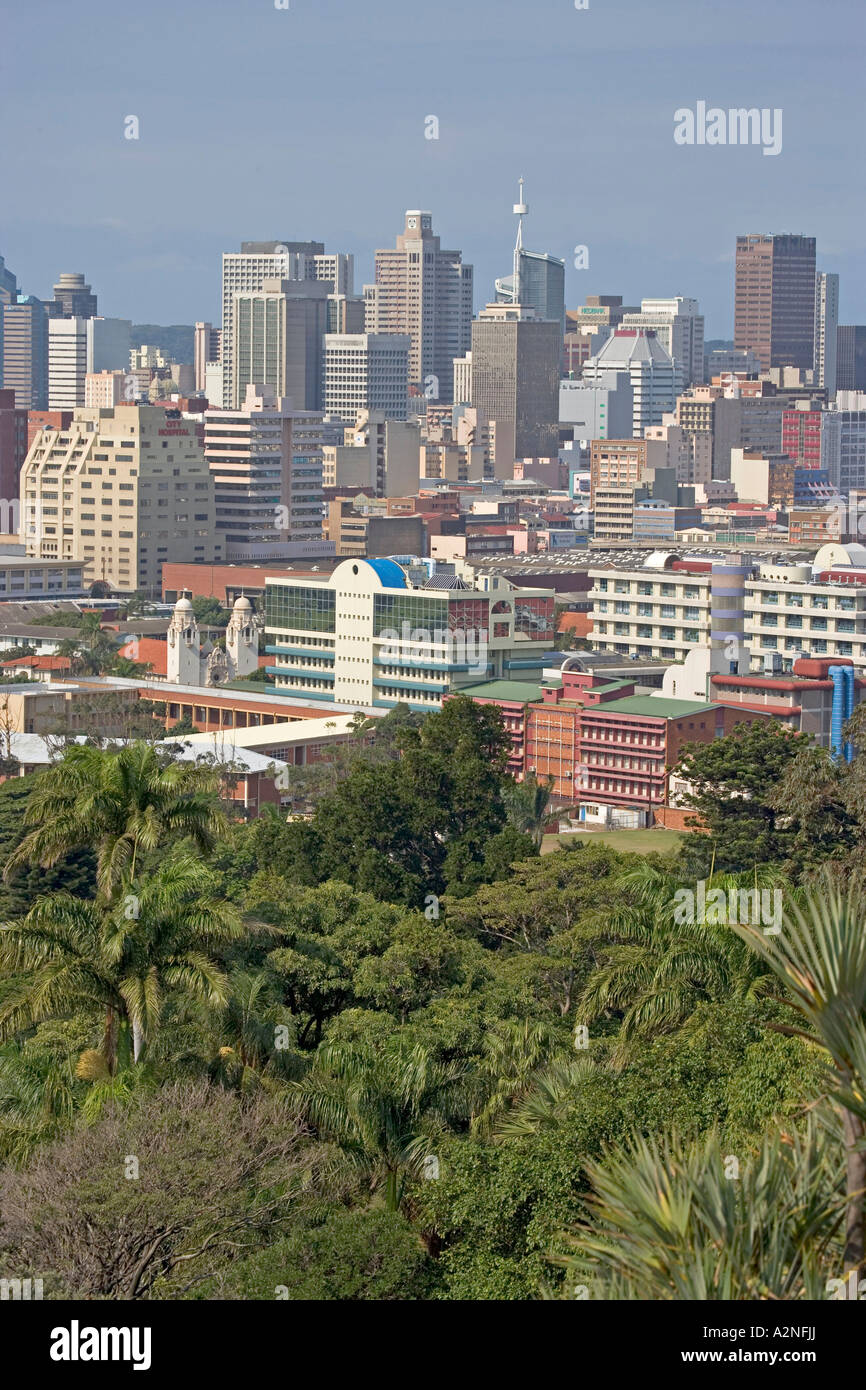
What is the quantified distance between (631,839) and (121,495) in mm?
77523

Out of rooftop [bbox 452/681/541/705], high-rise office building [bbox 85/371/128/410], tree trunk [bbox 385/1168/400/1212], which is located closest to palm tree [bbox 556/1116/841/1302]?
tree trunk [bbox 385/1168/400/1212]

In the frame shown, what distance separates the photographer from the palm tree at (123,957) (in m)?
17.6

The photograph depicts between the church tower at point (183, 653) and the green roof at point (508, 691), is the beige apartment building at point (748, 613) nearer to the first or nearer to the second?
the green roof at point (508, 691)

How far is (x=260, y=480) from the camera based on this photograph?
13850 centimetres

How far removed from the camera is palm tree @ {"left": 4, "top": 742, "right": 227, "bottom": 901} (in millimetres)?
18391

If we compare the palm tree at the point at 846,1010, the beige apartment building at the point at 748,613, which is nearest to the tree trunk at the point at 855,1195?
the palm tree at the point at 846,1010

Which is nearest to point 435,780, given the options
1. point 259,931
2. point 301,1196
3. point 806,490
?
point 259,931

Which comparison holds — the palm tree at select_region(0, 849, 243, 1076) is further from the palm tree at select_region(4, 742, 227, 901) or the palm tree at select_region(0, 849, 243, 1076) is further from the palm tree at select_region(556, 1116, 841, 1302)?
the palm tree at select_region(556, 1116, 841, 1302)

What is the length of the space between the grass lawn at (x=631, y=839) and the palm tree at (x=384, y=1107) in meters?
30.6

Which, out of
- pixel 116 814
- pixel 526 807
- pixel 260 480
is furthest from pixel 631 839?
pixel 260 480

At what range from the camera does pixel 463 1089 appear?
18531 mm

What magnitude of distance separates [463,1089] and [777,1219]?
946 cm

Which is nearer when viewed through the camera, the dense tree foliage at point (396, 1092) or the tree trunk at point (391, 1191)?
the dense tree foliage at point (396, 1092)

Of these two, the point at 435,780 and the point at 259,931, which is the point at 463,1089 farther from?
the point at 435,780
